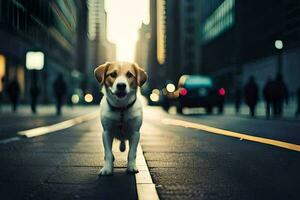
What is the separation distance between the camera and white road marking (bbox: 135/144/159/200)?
4133 millimetres

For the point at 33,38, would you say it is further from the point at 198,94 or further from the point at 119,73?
the point at 119,73

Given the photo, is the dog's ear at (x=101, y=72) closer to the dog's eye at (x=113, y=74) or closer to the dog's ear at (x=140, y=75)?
the dog's eye at (x=113, y=74)

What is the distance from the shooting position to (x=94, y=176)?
5254 mm

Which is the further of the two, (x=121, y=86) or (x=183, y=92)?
(x=183, y=92)

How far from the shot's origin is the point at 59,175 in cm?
532

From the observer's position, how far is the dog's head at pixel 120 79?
5066 mm

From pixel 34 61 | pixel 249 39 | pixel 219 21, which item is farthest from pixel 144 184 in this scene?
pixel 219 21

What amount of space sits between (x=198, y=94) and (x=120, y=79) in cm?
2045

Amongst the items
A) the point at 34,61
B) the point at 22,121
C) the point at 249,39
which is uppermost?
the point at 249,39

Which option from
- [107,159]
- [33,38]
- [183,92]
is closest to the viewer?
[107,159]

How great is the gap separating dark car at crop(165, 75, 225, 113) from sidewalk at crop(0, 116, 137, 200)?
666 inches

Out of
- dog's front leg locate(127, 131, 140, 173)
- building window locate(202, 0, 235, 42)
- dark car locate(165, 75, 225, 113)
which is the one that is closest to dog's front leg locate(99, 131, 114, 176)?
dog's front leg locate(127, 131, 140, 173)

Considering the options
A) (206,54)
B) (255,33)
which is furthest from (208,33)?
(255,33)

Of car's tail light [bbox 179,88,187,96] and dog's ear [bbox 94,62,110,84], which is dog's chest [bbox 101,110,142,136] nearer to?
dog's ear [bbox 94,62,110,84]
